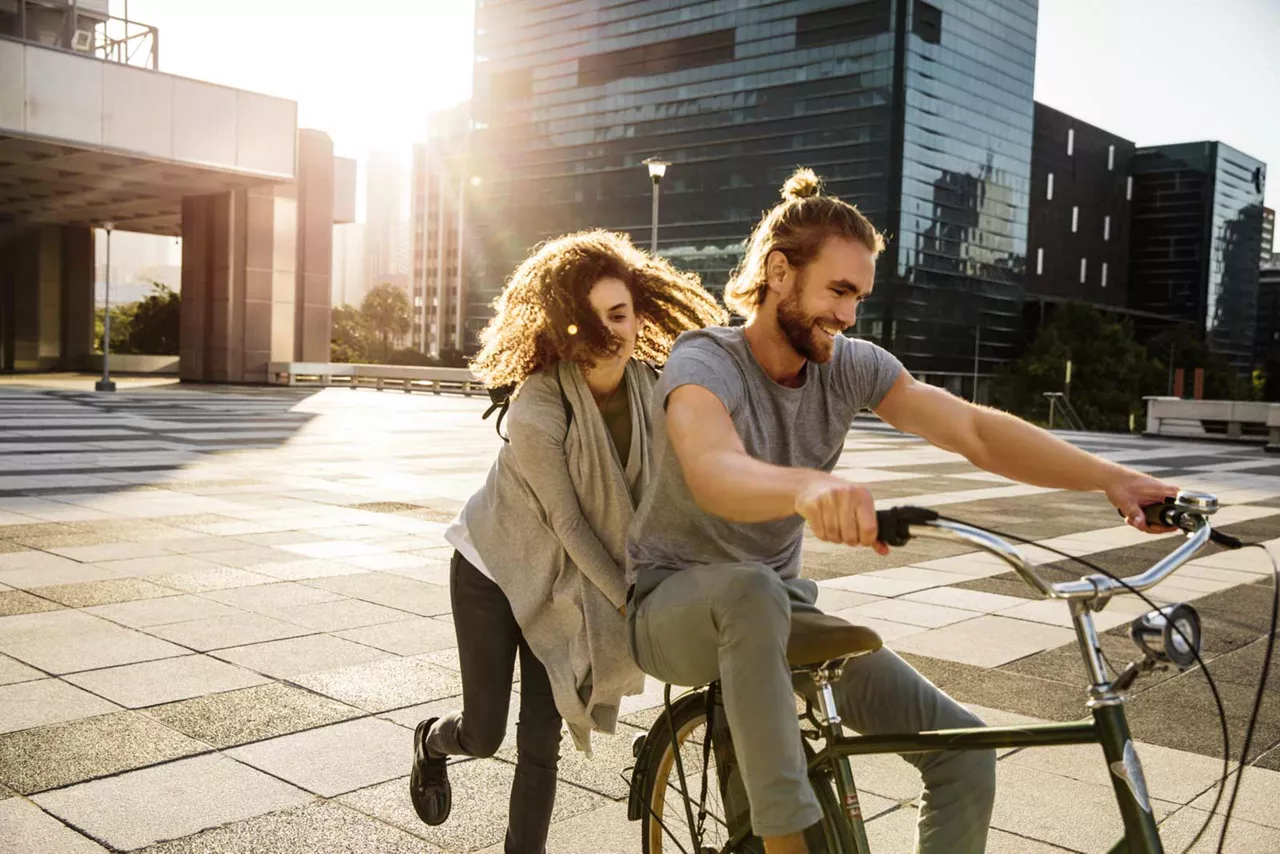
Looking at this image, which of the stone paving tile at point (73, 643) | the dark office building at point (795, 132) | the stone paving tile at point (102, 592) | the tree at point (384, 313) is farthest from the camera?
the tree at point (384, 313)

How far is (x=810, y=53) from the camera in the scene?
8512 cm

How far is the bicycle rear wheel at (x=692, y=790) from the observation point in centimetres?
262

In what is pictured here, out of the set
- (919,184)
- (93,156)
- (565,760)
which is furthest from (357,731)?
(919,184)

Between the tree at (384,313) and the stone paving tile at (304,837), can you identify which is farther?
the tree at (384,313)

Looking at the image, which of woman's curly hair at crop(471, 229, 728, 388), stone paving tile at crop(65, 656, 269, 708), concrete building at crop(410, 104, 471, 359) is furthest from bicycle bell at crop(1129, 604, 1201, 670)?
concrete building at crop(410, 104, 471, 359)

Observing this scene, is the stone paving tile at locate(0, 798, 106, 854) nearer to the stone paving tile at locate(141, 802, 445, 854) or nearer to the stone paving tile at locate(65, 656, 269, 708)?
the stone paving tile at locate(141, 802, 445, 854)

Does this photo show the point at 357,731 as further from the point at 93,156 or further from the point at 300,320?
the point at 300,320

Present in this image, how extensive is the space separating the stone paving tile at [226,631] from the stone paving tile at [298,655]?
0.10m

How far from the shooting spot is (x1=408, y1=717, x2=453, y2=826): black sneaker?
3475 millimetres

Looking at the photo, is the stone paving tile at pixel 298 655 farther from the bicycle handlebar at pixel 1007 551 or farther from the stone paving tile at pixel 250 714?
the bicycle handlebar at pixel 1007 551

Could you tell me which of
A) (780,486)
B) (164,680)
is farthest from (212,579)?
(780,486)

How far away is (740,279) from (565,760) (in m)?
2.25

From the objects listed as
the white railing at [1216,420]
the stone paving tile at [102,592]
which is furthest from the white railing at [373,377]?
the stone paving tile at [102,592]

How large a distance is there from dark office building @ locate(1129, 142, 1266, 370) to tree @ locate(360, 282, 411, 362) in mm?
73533
